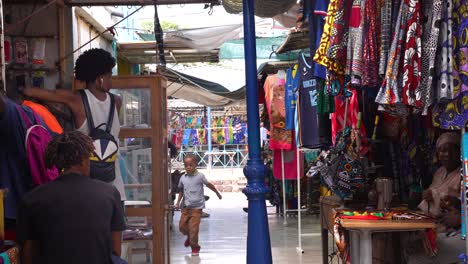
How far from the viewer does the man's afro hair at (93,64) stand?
509 cm

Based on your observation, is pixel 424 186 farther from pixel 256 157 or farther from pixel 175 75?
pixel 175 75

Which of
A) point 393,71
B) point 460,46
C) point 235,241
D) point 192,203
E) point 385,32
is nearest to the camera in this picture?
point 460,46

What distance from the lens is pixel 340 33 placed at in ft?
15.7

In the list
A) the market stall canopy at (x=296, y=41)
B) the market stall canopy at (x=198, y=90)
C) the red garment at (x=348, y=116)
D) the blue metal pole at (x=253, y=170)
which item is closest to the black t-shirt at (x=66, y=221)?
the blue metal pole at (x=253, y=170)

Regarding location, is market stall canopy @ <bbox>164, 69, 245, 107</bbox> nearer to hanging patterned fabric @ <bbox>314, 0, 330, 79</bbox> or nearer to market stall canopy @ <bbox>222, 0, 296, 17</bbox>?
market stall canopy @ <bbox>222, 0, 296, 17</bbox>

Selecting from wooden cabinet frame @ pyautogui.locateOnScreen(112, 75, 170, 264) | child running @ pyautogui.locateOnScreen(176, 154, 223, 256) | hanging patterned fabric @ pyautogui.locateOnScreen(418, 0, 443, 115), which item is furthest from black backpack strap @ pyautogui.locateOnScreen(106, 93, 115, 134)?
child running @ pyautogui.locateOnScreen(176, 154, 223, 256)

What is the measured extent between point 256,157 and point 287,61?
6.11 meters

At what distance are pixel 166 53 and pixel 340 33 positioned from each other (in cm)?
660

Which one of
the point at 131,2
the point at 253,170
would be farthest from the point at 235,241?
the point at 253,170

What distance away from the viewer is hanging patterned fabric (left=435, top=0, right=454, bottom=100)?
4.13m

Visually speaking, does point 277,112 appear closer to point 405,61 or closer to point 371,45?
point 371,45

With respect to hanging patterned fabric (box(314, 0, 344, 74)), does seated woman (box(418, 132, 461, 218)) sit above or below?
below

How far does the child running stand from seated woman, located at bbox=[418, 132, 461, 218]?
5.01 metres

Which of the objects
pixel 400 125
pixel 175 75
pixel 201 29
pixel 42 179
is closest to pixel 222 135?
pixel 175 75
